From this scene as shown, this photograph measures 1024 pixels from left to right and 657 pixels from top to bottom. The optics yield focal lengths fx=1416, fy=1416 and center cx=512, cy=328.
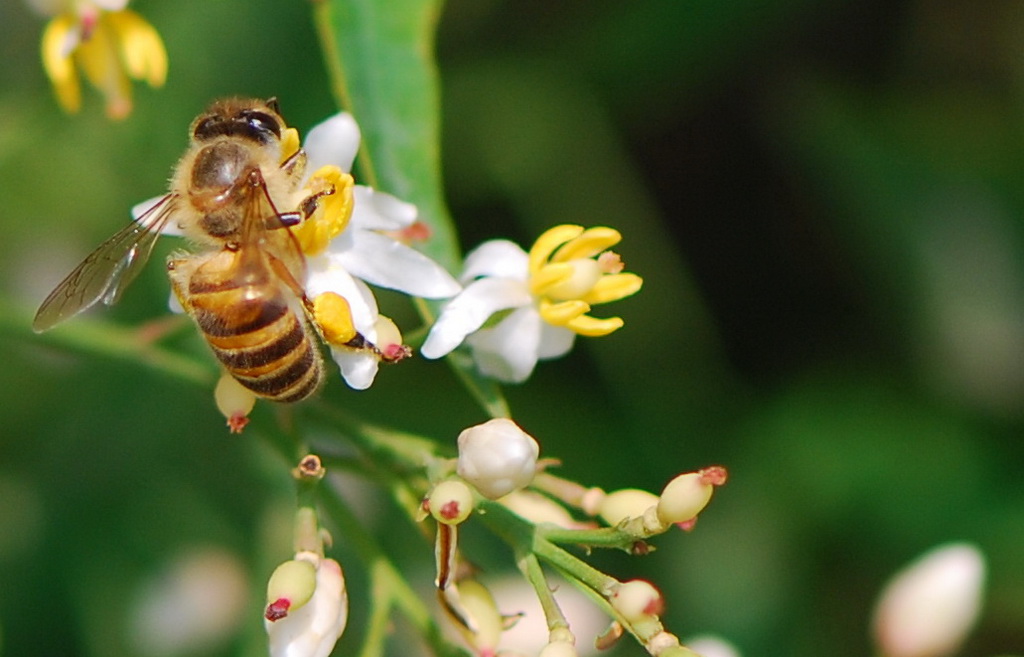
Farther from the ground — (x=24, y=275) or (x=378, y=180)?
(x=378, y=180)

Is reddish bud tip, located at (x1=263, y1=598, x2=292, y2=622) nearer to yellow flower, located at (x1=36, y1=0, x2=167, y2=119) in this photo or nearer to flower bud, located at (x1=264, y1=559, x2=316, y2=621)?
flower bud, located at (x1=264, y1=559, x2=316, y2=621)

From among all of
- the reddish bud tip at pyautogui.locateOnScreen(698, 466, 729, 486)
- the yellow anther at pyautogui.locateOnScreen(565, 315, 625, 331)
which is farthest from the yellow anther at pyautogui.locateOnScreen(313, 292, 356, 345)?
the reddish bud tip at pyautogui.locateOnScreen(698, 466, 729, 486)

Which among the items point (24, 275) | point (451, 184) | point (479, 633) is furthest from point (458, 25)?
point (479, 633)

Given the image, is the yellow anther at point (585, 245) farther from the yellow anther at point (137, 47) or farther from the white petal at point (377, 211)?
A: the yellow anther at point (137, 47)

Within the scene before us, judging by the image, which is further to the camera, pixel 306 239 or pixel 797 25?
pixel 797 25

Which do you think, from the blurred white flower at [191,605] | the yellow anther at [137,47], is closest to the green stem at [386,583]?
the yellow anther at [137,47]

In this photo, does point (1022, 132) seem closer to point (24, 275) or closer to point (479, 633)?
point (479, 633)

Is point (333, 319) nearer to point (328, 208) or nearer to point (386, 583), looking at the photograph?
point (328, 208)
